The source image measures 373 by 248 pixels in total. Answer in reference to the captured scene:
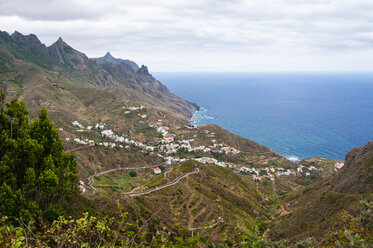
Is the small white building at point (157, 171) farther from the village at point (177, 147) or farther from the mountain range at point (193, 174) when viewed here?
the mountain range at point (193, 174)

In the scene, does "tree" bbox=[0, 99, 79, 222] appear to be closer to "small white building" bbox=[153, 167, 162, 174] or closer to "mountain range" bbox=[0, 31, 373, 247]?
"mountain range" bbox=[0, 31, 373, 247]

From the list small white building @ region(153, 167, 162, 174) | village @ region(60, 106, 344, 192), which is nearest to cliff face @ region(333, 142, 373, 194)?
village @ region(60, 106, 344, 192)

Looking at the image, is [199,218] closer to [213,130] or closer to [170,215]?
[170,215]

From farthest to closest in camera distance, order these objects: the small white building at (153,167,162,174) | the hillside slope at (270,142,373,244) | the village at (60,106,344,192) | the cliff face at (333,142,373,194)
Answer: the village at (60,106,344,192) → the small white building at (153,167,162,174) → the cliff face at (333,142,373,194) → the hillside slope at (270,142,373,244)

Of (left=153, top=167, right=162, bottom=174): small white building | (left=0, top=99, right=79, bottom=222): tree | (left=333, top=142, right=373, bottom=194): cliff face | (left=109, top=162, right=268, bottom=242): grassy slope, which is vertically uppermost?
(left=0, top=99, right=79, bottom=222): tree

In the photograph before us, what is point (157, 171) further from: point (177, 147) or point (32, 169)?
point (32, 169)

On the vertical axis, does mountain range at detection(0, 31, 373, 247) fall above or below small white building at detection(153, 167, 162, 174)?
above

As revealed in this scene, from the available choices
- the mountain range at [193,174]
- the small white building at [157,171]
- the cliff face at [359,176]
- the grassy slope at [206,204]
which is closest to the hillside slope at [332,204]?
the cliff face at [359,176]

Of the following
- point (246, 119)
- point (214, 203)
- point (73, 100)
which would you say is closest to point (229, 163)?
point (214, 203)
